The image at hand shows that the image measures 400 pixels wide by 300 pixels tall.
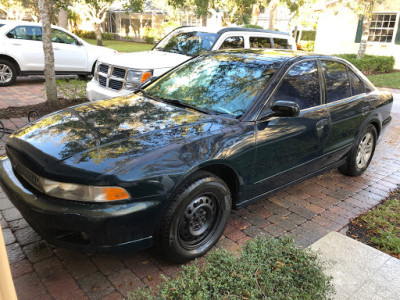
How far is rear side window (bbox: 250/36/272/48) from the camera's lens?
300 inches

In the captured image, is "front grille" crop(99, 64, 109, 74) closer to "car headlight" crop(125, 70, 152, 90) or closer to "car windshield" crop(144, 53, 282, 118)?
"car headlight" crop(125, 70, 152, 90)

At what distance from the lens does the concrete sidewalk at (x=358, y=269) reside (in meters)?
2.59

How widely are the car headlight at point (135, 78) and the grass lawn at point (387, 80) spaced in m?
9.68

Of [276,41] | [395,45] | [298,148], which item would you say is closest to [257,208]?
[298,148]

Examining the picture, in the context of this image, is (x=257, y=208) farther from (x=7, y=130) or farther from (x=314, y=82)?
(x=7, y=130)

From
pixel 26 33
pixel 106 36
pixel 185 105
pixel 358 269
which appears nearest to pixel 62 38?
pixel 26 33

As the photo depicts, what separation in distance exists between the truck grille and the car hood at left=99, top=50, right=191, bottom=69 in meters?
0.10

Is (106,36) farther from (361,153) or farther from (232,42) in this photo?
(361,153)

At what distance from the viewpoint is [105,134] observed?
2803 millimetres

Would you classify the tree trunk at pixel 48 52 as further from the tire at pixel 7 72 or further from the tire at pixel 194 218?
the tire at pixel 194 218

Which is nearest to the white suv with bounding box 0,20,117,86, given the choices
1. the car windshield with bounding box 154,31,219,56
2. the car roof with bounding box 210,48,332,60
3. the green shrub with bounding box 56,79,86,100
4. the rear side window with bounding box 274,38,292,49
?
the green shrub with bounding box 56,79,86,100

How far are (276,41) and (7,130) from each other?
608cm

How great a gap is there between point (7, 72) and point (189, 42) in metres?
5.54

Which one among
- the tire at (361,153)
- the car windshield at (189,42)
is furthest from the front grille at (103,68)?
the tire at (361,153)
